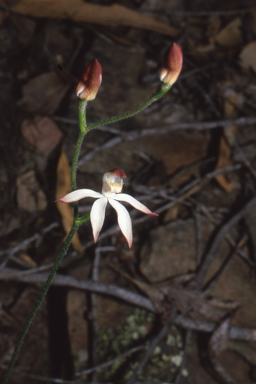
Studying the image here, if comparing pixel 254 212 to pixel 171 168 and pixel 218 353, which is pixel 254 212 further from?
pixel 218 353

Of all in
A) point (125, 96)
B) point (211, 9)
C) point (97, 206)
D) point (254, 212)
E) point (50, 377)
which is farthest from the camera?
point (211, 9)

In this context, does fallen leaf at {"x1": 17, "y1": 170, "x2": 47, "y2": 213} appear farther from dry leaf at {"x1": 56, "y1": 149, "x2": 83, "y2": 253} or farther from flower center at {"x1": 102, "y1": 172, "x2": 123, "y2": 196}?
flower center at {"x1": 102, "y1": 172, "x2": 123, "y2": 196}

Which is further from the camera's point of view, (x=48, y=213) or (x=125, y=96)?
(x=125, y=96)

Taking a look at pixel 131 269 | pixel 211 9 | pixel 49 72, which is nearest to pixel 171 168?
pixel 131 269

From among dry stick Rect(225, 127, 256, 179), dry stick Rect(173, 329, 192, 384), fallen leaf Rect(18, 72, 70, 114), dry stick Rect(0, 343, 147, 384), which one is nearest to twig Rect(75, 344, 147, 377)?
dry stick Rect(0, 343, 147, 384)

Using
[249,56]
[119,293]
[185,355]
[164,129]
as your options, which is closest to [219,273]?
[185,355]

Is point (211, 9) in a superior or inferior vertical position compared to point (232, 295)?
superior

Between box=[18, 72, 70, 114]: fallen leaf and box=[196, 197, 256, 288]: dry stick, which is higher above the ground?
box=[18, 72, 70, 114]: fallen leaf
